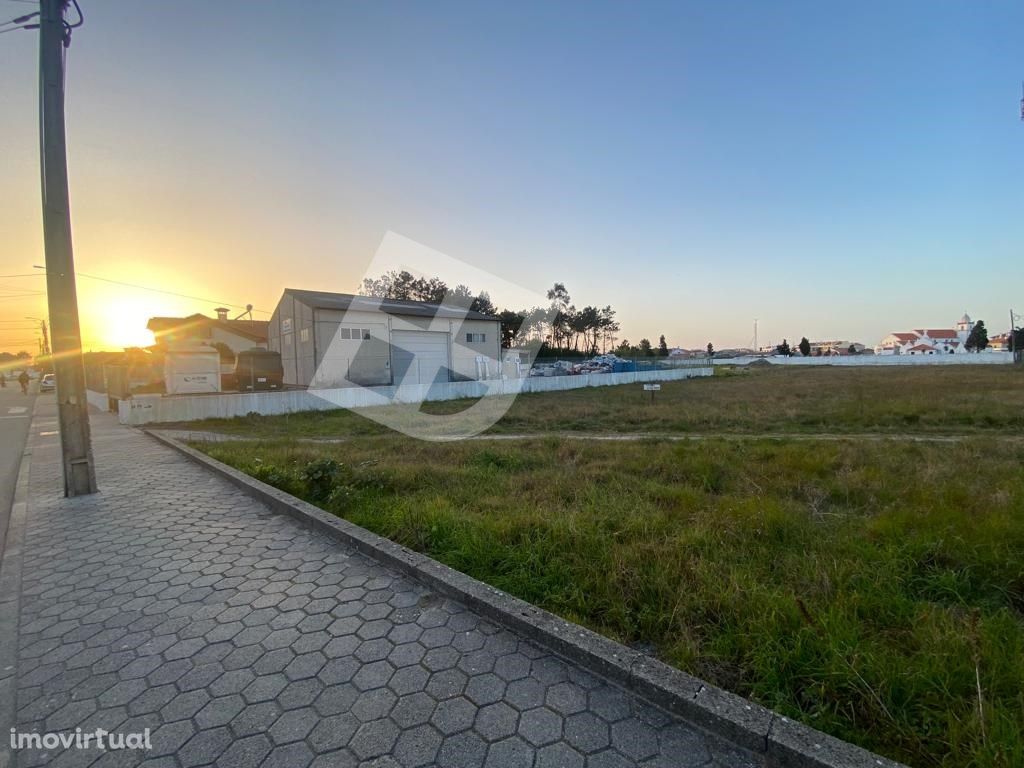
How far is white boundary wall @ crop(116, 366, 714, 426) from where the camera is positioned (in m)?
13.4

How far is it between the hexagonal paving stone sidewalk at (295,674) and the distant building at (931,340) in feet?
337

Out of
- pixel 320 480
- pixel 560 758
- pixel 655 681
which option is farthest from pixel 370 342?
pixel 560 758

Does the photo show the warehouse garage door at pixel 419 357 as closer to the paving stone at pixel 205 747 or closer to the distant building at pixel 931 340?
the paving stone at pixel 205 747

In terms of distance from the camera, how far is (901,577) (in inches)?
105

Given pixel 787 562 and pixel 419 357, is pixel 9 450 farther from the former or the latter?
pixel 419 357

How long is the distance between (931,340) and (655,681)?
112 meters

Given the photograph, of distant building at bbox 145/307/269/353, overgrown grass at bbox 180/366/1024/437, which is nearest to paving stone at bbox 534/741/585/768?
overgrown grass at bbox 180/366/1024/437

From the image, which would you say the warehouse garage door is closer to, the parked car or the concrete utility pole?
the parked car

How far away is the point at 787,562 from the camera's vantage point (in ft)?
9.59

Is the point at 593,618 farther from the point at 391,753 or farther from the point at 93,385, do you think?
the point at 93,385


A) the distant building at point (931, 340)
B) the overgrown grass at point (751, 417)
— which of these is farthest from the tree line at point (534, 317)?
the distant building at point (931, 340)

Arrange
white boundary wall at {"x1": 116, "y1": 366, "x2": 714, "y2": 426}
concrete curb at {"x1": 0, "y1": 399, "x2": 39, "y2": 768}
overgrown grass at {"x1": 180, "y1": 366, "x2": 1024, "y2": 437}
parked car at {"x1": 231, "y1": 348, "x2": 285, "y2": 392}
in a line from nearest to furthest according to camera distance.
Result: concrete curb at {"x1": 0, "y1": 399, "x2": 39, "y2": 768} → overgrown grass at {"x1": 180, "y1": 366, "x2": 1024, "y2": 437} → white boundary wall at {"x1": 116, "y1": 366, "x2": 714, "y2": 426} → parked car at {"x1": 231, "y1": 348, "x2": 285, "y2": 392}

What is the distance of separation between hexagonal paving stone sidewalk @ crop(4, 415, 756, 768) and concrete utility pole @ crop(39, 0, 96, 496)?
2.58 metres

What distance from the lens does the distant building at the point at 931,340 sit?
257ft
